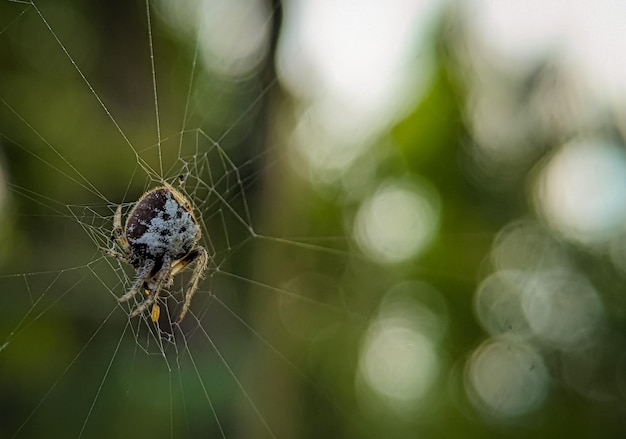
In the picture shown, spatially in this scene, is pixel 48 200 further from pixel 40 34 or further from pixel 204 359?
pixel 204 359

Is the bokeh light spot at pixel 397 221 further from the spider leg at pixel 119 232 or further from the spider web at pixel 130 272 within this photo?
the spider leg at pixel 119 232

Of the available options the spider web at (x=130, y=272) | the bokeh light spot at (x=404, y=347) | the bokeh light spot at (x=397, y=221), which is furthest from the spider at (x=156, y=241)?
the bokeh light spot at (x=404, y=347)

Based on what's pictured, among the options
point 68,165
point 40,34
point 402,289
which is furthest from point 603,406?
point 40,34

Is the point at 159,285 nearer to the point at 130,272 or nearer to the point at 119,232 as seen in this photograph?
the point at 119,232

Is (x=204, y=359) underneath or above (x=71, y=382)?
above

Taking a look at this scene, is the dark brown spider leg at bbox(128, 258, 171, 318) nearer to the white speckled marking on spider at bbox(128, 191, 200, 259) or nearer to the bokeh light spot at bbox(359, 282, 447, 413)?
the white speckled marking on spider at bbox(128, 191, 200, 259)

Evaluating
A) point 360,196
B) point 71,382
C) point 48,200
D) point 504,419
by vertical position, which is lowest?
point 71,382

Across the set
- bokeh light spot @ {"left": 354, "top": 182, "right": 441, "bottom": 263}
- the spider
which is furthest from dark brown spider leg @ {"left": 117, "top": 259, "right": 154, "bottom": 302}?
bokeh light spot @ {"left": 354, "top": 182, "right": 441, "bottom": 263}
